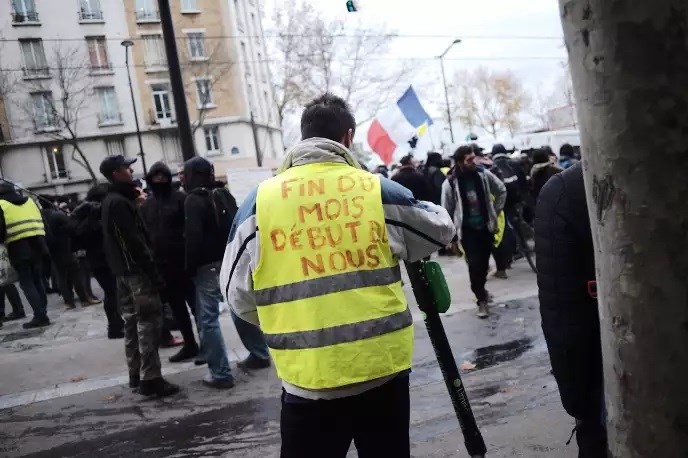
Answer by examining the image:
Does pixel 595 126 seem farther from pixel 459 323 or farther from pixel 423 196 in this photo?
pixel 423 196

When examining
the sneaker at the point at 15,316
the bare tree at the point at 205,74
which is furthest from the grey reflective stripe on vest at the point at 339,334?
the bare tree at the point at 205,74

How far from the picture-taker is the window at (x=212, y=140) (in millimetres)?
39281

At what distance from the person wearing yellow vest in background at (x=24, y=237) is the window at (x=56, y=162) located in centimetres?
3123

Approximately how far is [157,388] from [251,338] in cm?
95

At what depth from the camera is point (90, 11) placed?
1415 inches

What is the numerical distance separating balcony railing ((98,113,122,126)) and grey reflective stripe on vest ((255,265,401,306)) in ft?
126

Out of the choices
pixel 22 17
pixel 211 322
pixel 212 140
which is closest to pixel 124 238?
pixel 211 322

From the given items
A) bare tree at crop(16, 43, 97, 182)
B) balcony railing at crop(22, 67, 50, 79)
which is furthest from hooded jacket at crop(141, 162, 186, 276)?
balcony railing at crop(22, 67, 50, 79)

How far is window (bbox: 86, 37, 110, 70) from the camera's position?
36.6 meters

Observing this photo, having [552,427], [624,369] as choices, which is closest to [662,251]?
[624,369]

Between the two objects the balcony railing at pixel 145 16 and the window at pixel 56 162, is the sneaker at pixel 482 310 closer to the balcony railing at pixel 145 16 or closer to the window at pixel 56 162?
the window at pixel 56 162

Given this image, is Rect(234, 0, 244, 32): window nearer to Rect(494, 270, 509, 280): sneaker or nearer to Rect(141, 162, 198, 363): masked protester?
Rect(494, 270, 509, 280): sneaker

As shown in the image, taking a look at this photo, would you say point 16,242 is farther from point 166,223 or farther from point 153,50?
point 153,50

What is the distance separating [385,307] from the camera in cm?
205
